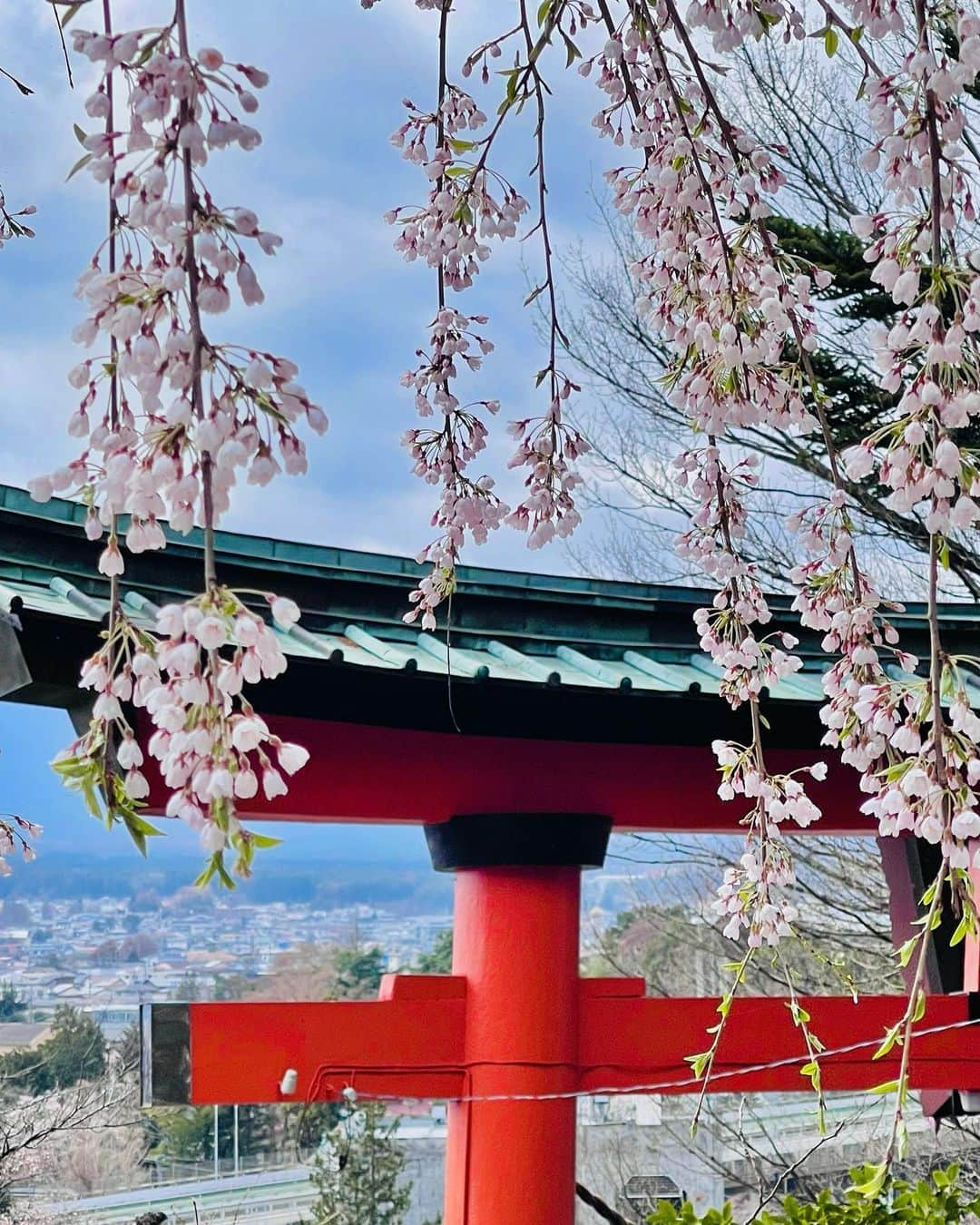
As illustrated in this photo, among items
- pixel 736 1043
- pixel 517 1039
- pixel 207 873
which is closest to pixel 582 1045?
pixel 517 1039

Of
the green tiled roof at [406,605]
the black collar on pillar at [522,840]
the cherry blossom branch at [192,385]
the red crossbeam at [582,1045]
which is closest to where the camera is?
the cherry blossom branch at [192,385]

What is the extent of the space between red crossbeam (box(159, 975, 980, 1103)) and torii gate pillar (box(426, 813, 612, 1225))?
0.8 inches

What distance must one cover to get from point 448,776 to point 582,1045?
1.51 feet

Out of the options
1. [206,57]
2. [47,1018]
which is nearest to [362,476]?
[47,1018]

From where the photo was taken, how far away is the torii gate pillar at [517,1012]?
74.7 inches

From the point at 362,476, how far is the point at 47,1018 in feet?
48.9

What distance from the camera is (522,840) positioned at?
→ 1946mm

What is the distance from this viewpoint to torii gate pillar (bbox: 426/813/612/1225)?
1897 mm

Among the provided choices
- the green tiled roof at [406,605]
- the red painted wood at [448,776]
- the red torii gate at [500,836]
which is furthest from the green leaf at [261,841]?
the red painted wood at [448,776]

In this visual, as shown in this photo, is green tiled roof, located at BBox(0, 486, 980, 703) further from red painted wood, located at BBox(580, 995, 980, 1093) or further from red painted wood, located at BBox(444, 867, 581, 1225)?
red painted wood, located at BBox(580, 995, 980, 1093)

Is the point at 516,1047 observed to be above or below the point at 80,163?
below

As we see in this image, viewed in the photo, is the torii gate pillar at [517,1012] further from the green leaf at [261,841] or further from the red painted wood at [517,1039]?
the green leaf at [261,841]

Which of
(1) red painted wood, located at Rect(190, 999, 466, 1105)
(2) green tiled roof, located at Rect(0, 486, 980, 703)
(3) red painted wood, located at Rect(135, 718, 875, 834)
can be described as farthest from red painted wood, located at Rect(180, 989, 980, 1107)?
(2) green tiled roof, located at Rect(0, 486, 980, 703)

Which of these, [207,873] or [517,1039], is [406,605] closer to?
[517,1039]
